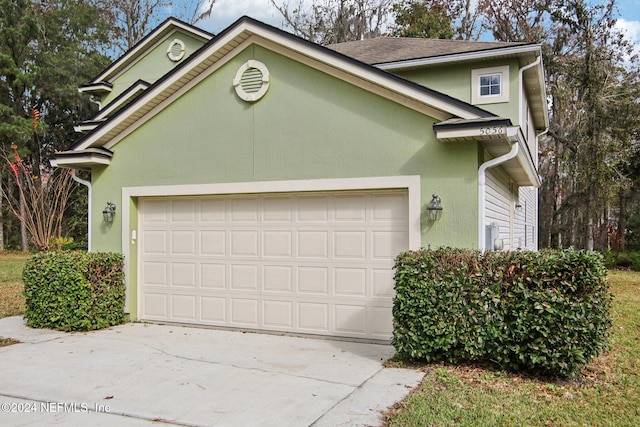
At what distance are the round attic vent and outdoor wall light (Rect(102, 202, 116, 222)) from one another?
323 inches

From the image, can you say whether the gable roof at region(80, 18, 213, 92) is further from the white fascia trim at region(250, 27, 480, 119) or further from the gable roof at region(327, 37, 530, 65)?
the white fascia trim at region(250, 27, 480, 119)

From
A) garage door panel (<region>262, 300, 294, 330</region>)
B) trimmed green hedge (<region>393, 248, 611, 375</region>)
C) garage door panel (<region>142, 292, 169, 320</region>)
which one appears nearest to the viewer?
trimmed green hedge (<region>393, 248, 611, 375</region>)

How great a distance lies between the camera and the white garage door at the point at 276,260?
24.5 feet

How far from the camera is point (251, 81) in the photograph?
8.08 m

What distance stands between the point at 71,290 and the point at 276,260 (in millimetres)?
3164

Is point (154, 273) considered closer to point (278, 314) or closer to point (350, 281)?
point (278, 314)

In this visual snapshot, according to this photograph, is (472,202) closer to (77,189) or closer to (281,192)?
(281,192)

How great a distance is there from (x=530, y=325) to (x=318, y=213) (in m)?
3.42

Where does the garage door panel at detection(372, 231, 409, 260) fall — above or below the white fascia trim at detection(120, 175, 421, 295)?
below

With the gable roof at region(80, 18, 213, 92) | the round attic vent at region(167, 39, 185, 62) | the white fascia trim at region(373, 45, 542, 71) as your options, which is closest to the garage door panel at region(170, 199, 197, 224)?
the white fascia trim at region(373, 45, 542, 71)

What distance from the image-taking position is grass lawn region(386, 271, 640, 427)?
447 centimetres

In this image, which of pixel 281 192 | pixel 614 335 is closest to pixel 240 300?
pixel 281 192

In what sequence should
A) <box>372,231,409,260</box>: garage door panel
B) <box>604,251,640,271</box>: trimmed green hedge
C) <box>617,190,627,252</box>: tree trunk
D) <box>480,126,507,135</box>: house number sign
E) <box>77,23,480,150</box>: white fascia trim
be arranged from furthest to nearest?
<box>617,190,627,252</box>: tree trunk
<box>604,251,640,271</box>: trimmed green hedge
<box>372,231,409,260</box>: garage door panel
<box>77,23,480,150</box>: white fascia trim
<box>480,126,507,135</box>: house number sign

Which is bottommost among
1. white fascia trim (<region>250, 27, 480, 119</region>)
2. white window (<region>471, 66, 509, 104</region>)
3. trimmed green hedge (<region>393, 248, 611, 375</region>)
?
trimmed green hedge (<region>393, 248, 611, 375</region>)
